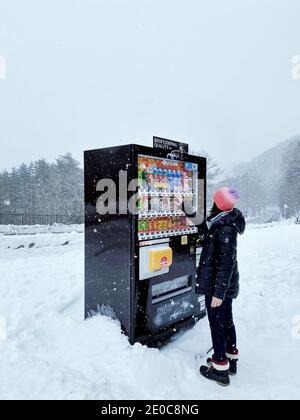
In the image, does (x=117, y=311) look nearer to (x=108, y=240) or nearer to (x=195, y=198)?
(x=108, y=240)

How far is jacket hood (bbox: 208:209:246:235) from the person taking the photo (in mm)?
3607

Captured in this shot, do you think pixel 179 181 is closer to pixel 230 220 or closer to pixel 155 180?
pixel 155 180

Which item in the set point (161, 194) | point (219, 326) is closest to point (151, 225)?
point (161, 194)

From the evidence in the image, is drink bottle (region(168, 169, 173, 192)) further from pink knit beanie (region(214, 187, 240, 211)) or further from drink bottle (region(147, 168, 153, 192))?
pink knit beanie (region(214, 187, 240, 211))

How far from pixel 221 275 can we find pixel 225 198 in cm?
85

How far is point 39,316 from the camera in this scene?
4926 millimetres

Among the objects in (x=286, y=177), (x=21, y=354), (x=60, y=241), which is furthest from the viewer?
(x=286, y=177)

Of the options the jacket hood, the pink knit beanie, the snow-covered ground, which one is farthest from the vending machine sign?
the snow-covered ground

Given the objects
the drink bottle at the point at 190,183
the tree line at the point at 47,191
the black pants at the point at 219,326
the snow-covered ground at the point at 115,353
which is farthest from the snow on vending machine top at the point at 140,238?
the tree line at the point at 47,191

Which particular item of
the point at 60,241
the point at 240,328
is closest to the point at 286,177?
the point at 60,241

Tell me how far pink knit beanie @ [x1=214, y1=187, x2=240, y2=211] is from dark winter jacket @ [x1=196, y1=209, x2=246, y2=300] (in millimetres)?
79

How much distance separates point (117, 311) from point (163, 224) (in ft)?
4.18

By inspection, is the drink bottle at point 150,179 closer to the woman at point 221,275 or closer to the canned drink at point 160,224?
the canned drink at point 160,224

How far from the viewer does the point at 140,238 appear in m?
4.11
